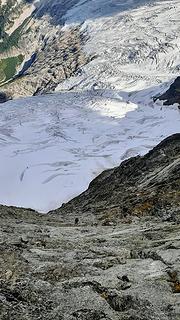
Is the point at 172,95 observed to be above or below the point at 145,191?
below

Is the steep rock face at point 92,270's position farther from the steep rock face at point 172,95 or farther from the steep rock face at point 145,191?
the steep rock face at point 172,95

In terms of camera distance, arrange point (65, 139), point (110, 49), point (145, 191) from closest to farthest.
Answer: point (145, 191) < point (65, 139) < point (110, 49)

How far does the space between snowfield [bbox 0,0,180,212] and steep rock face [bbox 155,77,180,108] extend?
7.18 ft

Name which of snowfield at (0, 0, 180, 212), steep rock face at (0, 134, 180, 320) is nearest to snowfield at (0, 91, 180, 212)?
snowfield at (0, 0, 180, 212)

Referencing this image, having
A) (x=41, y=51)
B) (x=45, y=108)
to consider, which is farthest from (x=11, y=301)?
(x=41, y=51)

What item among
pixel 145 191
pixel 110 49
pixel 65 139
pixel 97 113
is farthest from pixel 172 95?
pixel 145 191

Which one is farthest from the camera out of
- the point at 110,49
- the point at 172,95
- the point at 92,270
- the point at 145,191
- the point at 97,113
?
the point at 110,49

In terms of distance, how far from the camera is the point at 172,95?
121938 millimetres

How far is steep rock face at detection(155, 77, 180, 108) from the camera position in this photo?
119 metres

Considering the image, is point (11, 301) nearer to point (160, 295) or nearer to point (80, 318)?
point (80, 318)

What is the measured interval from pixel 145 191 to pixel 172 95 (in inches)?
4001

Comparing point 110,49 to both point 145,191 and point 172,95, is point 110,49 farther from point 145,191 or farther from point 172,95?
point 145,191

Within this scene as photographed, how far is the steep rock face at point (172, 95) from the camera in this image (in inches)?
4678

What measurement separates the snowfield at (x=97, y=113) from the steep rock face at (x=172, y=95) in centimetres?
219
